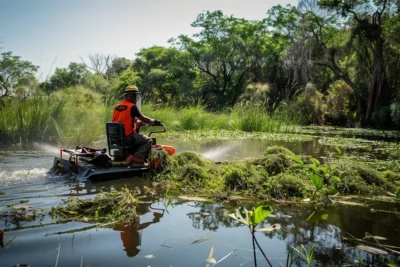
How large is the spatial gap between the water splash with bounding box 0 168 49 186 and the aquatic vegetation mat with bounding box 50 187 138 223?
2.05 m

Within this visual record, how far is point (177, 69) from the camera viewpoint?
32.5m

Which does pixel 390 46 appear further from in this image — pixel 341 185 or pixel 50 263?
pixel 50 263

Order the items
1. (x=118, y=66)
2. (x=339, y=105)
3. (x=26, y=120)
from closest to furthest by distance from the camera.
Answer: (x=26, y=120) < (x=339, y=105) < (x=118, y=66)

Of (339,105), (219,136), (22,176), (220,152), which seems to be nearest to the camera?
(22,176)

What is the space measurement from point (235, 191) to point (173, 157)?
6.23ft

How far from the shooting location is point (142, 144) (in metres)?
6.72

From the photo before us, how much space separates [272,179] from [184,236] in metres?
2.30

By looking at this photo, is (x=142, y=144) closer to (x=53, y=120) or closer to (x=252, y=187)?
(x=252, y=187)

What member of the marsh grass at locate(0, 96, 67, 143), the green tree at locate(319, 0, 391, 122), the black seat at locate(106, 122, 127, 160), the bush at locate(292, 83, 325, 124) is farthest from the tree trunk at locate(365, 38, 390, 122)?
the black seat at locate(106, 122, 127, 160)

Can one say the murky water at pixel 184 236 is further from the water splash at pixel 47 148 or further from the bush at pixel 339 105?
the bush at pixel 339 105

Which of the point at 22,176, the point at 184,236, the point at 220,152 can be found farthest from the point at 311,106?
the point at 184,236

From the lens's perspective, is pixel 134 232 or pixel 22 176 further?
pixel 22 176

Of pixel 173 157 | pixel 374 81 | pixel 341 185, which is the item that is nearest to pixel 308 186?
pixel 341 185

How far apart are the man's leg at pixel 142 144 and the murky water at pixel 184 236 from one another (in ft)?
4.39
